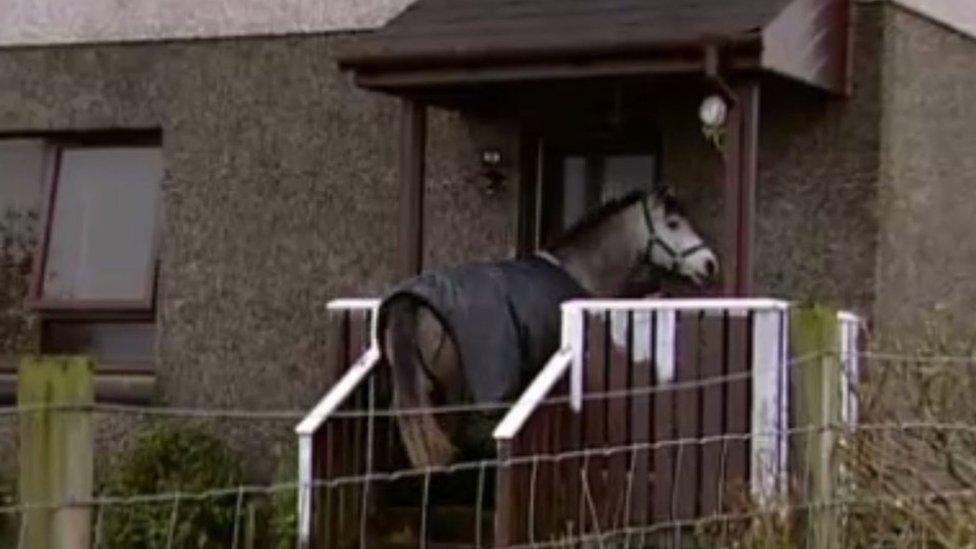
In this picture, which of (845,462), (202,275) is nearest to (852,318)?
(845,462)

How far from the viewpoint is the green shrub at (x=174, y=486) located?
39.8ft

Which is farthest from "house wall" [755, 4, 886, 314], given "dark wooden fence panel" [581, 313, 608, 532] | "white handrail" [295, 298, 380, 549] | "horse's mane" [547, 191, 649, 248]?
"white handrail" [295, 298, 380, 549]

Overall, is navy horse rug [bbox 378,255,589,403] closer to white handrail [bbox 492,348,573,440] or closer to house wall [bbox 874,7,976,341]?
white handrail [bbox 492,348,573,440]

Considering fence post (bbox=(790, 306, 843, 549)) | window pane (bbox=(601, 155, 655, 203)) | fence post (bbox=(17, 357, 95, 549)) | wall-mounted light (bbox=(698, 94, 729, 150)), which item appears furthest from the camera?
window pane (bbox=(601, 155, 655, 203))

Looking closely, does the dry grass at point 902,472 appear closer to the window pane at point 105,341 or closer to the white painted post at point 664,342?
the white painted post at point 664,342

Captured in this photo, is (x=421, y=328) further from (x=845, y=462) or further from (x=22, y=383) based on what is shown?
(x=22, y=383)

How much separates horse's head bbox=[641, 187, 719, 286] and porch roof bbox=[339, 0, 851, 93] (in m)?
0.63

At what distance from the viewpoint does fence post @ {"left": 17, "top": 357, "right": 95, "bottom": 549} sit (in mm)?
5402

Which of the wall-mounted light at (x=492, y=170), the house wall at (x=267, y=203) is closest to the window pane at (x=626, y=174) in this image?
the wall-mounted light at (x=492, y=170)

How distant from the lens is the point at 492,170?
41.0 ft

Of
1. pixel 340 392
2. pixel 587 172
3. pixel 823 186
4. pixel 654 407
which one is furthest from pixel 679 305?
pixel 587 172

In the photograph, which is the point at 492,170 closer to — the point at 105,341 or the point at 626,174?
the point at 626,174

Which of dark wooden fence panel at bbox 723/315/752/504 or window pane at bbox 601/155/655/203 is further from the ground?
window pane at bbox 601/155/655/203

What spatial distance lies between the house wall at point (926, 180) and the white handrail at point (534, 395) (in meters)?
2.26
